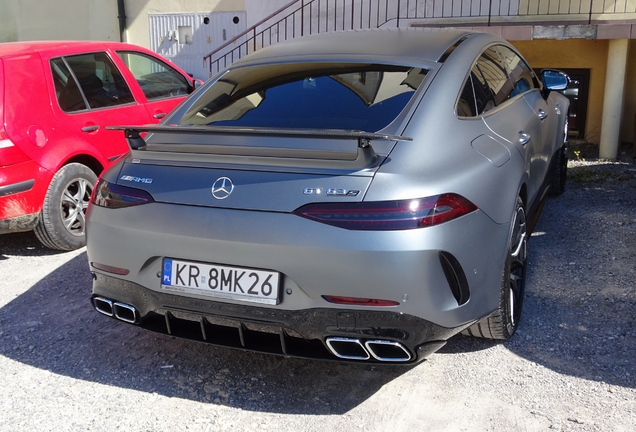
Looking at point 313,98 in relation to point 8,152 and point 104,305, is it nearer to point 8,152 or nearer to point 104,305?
point 104,305

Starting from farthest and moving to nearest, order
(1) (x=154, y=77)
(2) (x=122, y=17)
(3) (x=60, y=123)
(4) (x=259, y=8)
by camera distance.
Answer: (2) (x=122, y=17) → (4) (x=259, y=8) → (1) (x=154, y=77) → (3) (x=60, y=123)

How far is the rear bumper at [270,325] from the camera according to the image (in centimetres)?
279

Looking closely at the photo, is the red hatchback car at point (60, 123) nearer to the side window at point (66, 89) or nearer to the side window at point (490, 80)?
the side window at point (66, 89)

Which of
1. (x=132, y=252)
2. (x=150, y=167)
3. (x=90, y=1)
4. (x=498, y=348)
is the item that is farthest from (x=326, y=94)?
(x=90, y=1)

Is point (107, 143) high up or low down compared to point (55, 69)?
down

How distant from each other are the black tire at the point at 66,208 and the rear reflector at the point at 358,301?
3092 mm

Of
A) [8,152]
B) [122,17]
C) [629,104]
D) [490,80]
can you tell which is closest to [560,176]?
[490,80]

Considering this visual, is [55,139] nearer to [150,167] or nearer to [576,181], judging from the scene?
[150,167]

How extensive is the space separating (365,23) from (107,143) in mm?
6388

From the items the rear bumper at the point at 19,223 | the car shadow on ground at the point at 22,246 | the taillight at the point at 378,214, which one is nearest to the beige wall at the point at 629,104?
the car shadow on ground at the point at 22,246

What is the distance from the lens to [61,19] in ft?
45.2

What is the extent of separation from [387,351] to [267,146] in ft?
3.30

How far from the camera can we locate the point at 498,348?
366cm

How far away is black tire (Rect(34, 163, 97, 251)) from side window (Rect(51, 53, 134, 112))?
0.55 metres
